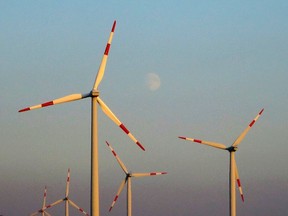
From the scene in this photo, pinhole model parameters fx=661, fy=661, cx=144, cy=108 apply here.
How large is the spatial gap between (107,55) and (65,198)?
90313 millimetres

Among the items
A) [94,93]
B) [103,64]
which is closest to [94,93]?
[94,93]

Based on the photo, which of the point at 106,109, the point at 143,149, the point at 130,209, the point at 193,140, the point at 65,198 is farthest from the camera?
the point at 65,198

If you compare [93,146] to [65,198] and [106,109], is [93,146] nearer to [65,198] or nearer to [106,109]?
[106,109]

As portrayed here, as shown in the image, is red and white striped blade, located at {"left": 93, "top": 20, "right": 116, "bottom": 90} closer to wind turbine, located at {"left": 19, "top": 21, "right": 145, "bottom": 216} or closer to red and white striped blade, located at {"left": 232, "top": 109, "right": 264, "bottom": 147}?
wind turbine, located at {"left": 19, "top": 21, "right": 145, "bottom": 216}

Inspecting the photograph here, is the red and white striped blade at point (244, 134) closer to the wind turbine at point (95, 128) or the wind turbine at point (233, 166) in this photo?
the wind turbine at point (233, 166)

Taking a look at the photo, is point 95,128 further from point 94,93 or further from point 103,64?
point 103,64

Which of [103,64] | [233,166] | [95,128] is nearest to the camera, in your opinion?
[95,128]

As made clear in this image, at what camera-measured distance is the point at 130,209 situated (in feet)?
358

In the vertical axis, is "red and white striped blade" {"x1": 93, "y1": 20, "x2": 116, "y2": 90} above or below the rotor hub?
above

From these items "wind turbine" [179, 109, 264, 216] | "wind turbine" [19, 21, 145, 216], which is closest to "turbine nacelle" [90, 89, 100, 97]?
"wind turbine" [19, 21, 145, 216]

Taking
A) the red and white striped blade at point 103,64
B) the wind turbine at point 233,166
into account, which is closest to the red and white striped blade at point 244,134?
the wind turbine at point 233,166

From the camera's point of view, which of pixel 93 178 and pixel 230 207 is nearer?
pixel 93 178

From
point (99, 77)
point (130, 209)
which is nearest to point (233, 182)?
point (130, 209)

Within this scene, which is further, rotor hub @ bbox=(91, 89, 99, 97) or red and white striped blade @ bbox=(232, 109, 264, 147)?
red and white striped blade @ bbox=(232, 109, 264, 147)
